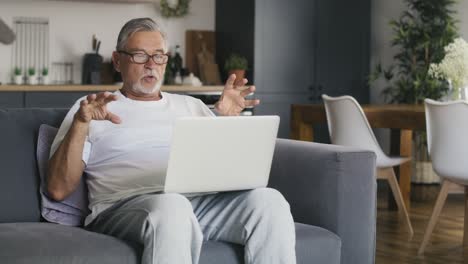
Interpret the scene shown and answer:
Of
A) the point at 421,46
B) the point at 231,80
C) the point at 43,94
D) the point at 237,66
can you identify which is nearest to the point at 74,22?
the point at 43,94

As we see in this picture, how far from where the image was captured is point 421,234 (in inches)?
208

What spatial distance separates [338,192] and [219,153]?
611mm

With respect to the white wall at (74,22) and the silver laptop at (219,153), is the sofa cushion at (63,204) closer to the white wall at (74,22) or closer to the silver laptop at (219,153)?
the silver laptop at (219,153)

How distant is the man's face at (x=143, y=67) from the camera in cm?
317

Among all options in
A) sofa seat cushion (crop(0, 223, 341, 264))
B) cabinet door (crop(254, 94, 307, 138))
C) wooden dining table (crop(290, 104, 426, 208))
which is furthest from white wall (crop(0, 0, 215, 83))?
sofa seat cushion (crop(0, 223, 341, 264))

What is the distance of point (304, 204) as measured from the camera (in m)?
3.20

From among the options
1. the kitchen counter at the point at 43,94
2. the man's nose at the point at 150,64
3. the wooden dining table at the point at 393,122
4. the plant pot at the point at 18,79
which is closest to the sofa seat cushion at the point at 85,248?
the man's nose at the point at 150,64

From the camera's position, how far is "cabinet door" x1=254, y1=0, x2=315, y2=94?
720cm

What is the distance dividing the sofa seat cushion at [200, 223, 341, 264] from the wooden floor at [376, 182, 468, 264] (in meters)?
1.47

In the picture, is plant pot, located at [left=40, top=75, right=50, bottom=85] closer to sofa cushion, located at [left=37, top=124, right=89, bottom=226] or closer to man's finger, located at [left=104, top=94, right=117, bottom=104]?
sofa cushion, located at [left=37, top=124, right=89, bottom=226]

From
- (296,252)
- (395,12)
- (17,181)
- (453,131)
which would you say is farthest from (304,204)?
(395,12)

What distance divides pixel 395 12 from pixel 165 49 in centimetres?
471

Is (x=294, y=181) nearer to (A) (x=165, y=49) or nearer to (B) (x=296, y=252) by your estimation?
(B) (x=296, y=252)

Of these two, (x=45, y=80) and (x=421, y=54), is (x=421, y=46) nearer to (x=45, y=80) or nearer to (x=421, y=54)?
(x=421, y=54)
